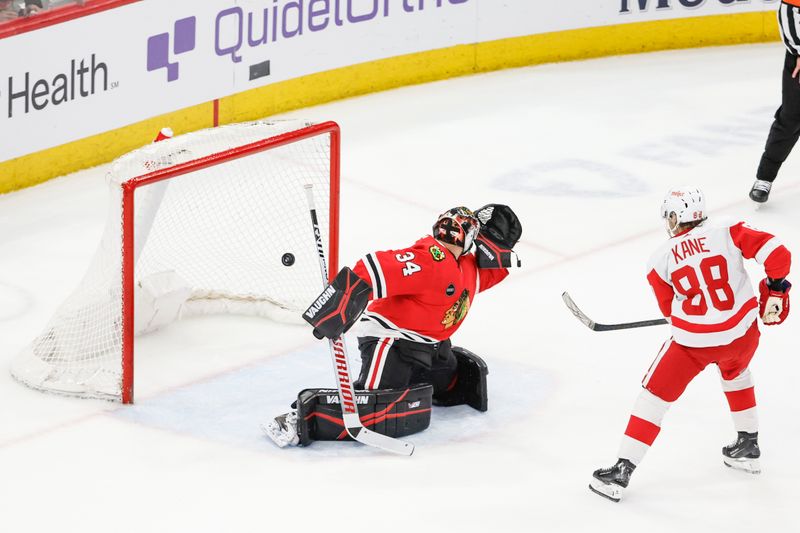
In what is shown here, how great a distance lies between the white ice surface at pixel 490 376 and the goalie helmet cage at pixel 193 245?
4.8 inches

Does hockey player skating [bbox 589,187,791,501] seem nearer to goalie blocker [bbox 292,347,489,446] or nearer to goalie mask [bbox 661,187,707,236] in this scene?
goalie mask [bbox 661,187,707,236]

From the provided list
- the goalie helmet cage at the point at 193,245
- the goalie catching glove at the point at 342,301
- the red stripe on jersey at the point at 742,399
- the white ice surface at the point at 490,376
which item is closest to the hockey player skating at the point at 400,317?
the goalie catching glove at the point at 342,301

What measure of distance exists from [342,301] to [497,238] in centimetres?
70

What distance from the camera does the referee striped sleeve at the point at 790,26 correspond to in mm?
6629

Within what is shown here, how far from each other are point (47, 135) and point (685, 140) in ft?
→ 11.1

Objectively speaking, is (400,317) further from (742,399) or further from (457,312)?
(742,399)

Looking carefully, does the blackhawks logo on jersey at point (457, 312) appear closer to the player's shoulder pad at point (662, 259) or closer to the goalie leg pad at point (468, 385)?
the goalie leg pad at point (468, 385)

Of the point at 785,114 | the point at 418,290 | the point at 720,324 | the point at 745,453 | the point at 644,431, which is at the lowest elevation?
the point at 745,453

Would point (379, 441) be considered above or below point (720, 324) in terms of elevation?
below

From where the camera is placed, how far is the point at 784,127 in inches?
270

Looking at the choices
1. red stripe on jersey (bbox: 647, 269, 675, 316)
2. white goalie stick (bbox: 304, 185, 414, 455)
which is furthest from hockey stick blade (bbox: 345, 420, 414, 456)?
red stripe on jersey (bbox: 647, 269, 675, 316)

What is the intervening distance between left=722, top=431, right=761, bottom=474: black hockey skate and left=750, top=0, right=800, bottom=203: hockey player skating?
2562mm

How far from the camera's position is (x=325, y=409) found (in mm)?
4785

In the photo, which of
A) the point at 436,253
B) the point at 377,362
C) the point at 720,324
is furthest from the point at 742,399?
the point at 377,362
